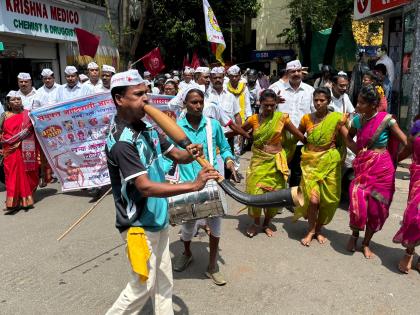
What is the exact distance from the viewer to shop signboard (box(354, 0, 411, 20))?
349 inches

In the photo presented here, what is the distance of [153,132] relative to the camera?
263 cm

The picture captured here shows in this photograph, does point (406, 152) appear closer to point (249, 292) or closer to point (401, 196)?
point (249, 292)

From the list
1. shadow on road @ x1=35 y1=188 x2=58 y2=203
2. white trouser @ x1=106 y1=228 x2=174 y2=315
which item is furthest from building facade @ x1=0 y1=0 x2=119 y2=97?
white trouser @ x1=106 y1=228 x2=174 y2=315

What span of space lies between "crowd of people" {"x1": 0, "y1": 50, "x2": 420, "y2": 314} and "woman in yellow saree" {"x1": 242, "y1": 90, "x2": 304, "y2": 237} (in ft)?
0.04

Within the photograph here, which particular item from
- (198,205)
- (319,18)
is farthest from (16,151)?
(319,18)

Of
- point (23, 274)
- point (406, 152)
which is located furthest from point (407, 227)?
point (23, 274)

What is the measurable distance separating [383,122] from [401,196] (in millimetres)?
2566

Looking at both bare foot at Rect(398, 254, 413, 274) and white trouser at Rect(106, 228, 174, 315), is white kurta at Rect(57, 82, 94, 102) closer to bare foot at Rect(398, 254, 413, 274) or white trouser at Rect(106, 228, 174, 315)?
white trouser at Rect(106, 228, 174, 315)

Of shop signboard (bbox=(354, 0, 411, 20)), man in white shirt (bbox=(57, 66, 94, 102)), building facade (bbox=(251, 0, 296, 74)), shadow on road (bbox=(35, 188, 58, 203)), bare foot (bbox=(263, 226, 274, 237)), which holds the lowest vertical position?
shadow on road (bbox=(35, 188, 58, 203))

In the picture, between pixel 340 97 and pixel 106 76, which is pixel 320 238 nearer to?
pixel 340 97

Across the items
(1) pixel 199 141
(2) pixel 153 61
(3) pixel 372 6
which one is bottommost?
(1) pixel 199 141

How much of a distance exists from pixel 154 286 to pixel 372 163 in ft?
8.06

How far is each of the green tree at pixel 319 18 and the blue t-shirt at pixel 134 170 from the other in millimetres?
14965

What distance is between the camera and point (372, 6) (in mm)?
10086
